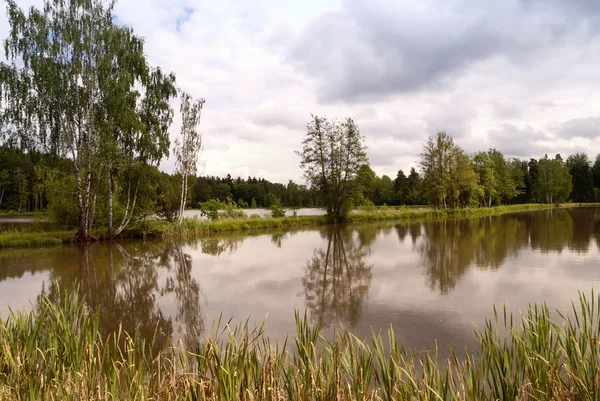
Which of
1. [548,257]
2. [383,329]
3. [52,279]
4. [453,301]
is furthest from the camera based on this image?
[548,257]

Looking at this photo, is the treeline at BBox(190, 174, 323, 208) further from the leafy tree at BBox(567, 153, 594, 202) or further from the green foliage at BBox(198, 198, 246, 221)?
the leafy tree at BBox(567, 153, 594, 202)

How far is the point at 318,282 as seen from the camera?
380 inches

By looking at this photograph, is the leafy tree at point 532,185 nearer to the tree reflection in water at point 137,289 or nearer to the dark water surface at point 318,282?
the dark water surface at point 318,282

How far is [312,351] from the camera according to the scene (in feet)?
11.6

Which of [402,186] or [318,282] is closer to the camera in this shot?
[318,282]

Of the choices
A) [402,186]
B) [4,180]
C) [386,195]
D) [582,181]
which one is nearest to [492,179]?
[402,186]

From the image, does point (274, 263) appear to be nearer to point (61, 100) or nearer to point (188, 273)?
point (188, 273)

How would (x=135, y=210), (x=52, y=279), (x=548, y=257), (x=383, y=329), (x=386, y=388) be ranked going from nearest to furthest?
(x=386, y=388)
(x=383, y=329)
(x=52, y=279)
(x=548, y=257)
(x=135, y=210)

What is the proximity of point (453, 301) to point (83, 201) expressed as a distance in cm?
1724

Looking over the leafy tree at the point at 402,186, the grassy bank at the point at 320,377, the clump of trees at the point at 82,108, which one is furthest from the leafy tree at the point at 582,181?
the grassy bank at the point at 320,377

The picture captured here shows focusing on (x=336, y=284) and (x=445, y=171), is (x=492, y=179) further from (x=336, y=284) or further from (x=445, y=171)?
(x=336, y=284)

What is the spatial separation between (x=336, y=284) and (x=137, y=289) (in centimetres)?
492

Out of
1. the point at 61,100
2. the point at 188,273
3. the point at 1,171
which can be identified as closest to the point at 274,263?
the point at 188,273

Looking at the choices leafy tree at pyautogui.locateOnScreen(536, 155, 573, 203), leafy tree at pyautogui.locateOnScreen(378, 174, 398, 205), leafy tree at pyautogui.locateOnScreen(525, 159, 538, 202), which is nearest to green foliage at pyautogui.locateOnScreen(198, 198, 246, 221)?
leafy tree at pyautogui.locateOnScreen(378, 174, 398, 205)
